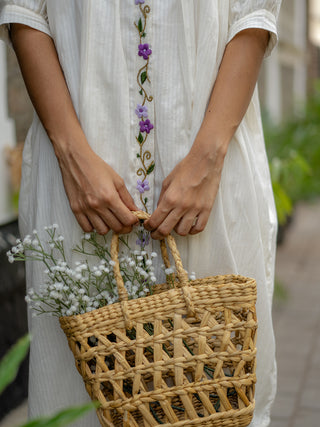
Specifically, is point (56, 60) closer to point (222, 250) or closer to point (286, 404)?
point (222, 250)

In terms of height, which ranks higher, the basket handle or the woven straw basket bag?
the basket handle

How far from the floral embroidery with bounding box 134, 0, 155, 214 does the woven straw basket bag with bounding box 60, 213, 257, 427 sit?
213mm

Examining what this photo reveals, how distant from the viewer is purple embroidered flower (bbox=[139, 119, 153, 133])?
1376mm

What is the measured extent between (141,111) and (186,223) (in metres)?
0.27

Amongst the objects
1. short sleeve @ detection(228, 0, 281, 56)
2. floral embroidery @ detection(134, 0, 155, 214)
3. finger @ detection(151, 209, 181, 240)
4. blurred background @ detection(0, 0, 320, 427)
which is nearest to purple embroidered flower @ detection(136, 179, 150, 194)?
floral embroidery @ detection(134, 0, 155, 214)

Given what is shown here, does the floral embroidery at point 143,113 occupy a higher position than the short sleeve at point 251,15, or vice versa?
the short sleeve at point 251,15

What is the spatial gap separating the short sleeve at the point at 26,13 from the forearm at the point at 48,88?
2cm

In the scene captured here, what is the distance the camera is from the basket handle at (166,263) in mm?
1189

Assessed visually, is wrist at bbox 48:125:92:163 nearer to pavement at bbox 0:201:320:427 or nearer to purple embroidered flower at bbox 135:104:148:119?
purple embroidered flower at bbox 135:104:148:119

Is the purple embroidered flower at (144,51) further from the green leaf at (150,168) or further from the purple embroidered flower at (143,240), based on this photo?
the purple embroidered flower at (143,240)

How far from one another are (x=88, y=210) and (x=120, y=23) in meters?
0.41

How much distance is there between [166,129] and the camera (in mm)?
1372

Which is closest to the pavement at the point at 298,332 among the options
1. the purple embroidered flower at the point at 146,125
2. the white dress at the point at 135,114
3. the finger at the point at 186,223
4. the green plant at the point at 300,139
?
the green plant at the point at 300,139

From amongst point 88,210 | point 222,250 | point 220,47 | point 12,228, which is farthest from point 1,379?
point 12,228
